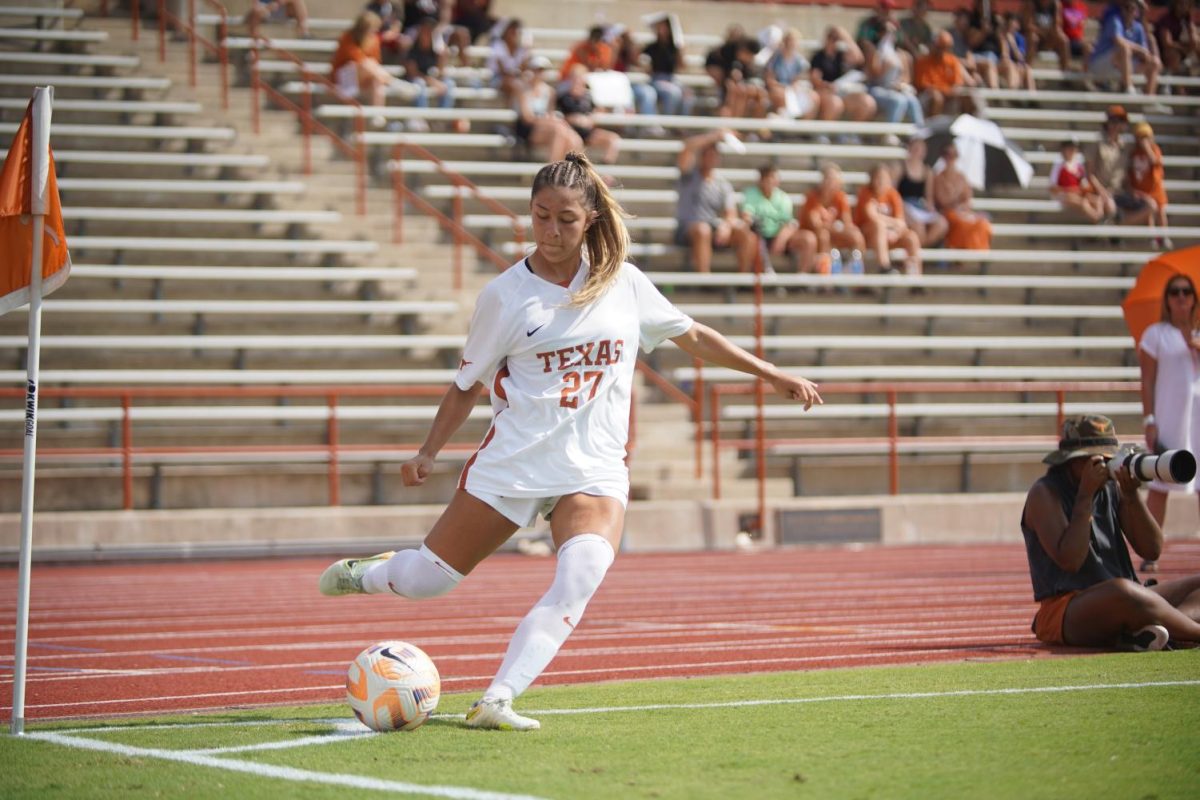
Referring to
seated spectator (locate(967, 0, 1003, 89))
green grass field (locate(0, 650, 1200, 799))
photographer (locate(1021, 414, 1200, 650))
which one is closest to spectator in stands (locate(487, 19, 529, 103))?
seated spectator (locate(967, 0, 1003, 89))

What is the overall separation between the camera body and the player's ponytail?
A: 8.72ft

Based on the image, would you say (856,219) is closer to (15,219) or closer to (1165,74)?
(1165,74)

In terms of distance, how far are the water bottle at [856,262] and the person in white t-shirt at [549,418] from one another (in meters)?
16.5

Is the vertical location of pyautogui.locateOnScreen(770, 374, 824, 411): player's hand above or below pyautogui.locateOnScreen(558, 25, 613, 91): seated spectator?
below

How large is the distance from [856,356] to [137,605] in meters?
11.6

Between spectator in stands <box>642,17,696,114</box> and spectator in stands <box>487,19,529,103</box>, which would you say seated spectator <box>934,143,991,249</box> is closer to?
spectator in stands <box>642,17,696,114</box>

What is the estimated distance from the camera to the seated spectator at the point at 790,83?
82.4ft

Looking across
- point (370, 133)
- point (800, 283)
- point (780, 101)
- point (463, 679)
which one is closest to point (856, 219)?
point (800, 283)

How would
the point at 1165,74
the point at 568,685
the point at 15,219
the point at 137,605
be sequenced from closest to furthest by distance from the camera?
1. the point at 15,219
2. the point at 568,685
3. the point at 137,605
4. the point at 1165,74

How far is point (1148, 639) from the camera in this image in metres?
7.92

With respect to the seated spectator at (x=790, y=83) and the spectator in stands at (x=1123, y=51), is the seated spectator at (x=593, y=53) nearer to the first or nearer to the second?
the seated spectator at (x=790, y=83)

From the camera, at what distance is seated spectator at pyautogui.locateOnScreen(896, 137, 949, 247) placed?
23.4 meters

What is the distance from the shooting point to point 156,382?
18.3m

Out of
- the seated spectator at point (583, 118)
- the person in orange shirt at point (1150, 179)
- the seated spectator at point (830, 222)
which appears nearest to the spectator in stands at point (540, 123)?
the seated spectator at point (583, 118)
